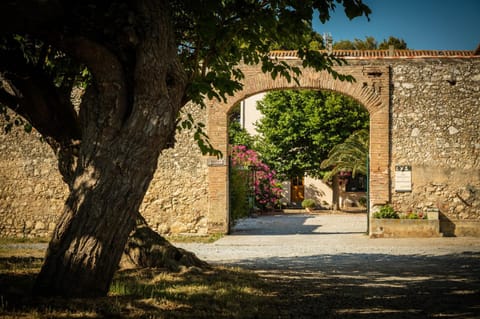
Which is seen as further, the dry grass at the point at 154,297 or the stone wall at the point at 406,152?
the stone wall at the point at 406,152

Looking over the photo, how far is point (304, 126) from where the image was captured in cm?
2845

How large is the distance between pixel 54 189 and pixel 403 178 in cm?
926

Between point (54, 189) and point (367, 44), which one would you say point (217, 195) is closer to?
point (54, 189)

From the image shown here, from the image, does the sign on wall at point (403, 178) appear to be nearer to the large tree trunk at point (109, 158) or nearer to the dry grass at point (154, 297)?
the dry grass at point (154, 297)

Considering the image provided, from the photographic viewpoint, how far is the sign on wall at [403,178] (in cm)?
1329

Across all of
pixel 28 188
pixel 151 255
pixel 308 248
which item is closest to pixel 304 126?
pixel 28 188

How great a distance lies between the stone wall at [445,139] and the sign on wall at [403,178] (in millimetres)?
103

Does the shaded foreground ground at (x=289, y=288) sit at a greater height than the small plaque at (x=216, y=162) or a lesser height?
lesser

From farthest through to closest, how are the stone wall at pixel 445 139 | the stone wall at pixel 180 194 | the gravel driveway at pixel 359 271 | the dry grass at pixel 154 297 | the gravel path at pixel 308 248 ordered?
the stone wall at pixel 180 194 < the stone wall at pixel 445 139 < the gravel path at pixel 308 248 < the gravel driveway at pixel 359 271 < the dry grass at pixel 154 297

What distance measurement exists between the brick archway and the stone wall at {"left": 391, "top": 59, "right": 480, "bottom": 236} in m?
0.43

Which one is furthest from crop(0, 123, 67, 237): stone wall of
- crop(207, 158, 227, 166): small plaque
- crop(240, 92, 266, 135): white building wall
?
crop(240, 92, 266, 135): white building wall

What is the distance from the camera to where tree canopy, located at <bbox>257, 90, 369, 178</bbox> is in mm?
27766

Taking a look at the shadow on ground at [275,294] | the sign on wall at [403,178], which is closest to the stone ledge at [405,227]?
the sign on wall at [403,178]

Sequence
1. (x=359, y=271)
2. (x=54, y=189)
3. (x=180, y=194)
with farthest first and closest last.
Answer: (x=54, y=189), (x=180, y=194), (x=359, y=271)
